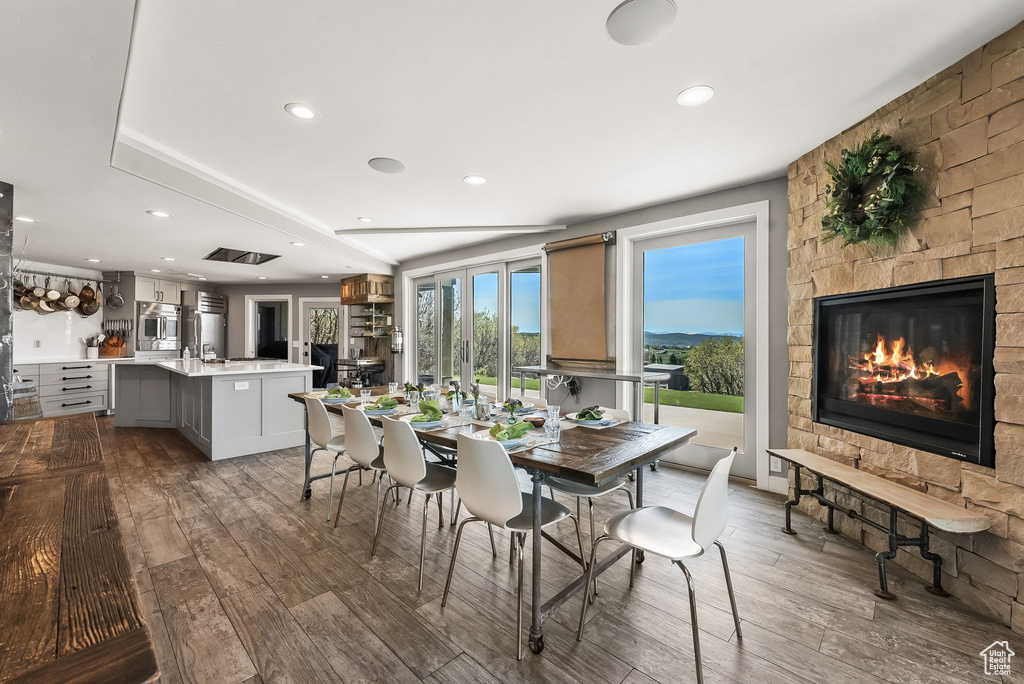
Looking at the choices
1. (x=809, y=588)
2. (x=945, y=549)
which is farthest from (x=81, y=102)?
(x=945, y=549)

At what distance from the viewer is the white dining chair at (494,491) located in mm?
1728

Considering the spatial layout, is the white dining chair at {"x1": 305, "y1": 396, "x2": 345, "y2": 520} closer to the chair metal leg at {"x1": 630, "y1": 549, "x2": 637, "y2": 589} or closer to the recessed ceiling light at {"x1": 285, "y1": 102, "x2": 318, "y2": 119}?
the recessed ceiling light at {"x1": 285, "y1": 102, "x2": 318, "y2": 119}

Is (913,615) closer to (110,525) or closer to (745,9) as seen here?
(745,9)

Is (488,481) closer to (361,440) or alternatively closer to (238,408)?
(361,440)

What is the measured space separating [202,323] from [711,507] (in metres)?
9.01

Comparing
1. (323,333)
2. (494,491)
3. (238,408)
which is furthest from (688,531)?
(323,333)

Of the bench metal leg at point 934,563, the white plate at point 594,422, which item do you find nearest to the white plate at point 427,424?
the white plate at point 594,422

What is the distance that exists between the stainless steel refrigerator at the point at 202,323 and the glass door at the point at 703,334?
756cm

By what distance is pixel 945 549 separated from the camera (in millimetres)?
2115

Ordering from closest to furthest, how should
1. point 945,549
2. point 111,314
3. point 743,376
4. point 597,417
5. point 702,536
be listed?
1. point 702,536
2. point 945,549
3. point 597,417
4. point 743,376
5. point 111,314

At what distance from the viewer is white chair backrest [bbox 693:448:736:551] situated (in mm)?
1554

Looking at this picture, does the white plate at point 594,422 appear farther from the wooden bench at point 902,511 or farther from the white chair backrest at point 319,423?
the white chair backrest at point 319,423

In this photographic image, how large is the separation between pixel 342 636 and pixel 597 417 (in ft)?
5.13

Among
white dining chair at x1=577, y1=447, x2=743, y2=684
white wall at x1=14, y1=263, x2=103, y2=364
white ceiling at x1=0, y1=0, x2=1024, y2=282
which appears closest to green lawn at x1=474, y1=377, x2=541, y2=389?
white ceiling at x1=0, y1=0, x2=1024, y2=282
